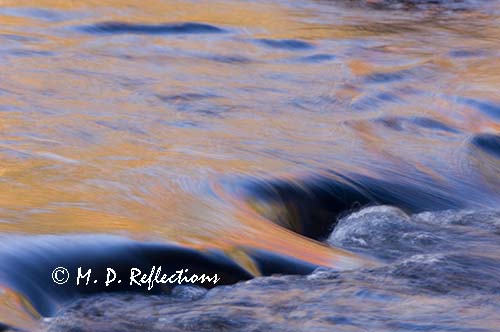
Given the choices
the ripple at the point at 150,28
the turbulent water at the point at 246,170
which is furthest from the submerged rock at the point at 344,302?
the ripple at the point at 150,28

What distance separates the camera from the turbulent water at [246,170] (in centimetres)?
309

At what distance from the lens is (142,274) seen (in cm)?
317

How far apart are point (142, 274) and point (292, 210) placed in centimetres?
91

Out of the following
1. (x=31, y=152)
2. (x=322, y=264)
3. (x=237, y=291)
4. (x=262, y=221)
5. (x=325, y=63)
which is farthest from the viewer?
(x=325, y=63)

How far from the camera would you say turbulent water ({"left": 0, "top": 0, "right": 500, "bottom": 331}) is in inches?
122

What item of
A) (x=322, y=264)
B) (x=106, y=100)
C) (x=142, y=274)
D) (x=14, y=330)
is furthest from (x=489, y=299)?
(x=106, y=100)

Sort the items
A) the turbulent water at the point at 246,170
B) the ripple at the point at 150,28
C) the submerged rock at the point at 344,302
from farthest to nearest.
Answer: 1. the ripple at the point at 150,28
2. the turbulent water at the point at 246,170
3. the submerged rock at the point at 344,302

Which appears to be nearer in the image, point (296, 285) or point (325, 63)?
point (296, 285)

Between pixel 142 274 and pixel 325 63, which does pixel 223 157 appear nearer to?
pixel 142 274

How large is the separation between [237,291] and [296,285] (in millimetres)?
181

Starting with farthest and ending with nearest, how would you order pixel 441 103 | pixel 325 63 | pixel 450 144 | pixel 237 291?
pixel 325 63, pixel 441 103, pixel 450 144, pixel 237 291

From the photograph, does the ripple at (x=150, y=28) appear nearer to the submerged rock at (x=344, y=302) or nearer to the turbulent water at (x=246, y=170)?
the turbulent water at (x=246, y=170)

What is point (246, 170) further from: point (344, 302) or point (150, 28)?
point (150, 28)

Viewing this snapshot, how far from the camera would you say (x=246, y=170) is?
4.26 metres
